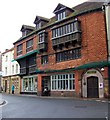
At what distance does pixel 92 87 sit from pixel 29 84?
51.4 ft

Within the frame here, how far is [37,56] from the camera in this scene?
117 feet

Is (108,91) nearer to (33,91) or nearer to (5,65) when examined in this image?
(33,91)

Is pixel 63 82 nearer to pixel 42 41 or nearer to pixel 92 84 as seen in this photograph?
pixel 92 84

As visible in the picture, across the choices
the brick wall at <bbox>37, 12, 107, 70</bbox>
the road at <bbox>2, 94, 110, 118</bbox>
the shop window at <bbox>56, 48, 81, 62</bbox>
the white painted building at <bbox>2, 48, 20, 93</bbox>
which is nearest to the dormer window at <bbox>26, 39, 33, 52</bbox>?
the white painted building at <bbox>2, 48, 20, 93</bbox>

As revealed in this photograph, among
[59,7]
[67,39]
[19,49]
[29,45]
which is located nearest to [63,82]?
[67,39]

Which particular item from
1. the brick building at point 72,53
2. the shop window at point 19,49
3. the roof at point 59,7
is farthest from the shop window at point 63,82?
the shop window at point 19,49

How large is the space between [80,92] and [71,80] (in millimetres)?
2513

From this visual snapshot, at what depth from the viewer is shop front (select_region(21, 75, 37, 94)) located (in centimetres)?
3741

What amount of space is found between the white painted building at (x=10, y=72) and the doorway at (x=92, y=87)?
20.3m

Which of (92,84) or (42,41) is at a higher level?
(42,41)

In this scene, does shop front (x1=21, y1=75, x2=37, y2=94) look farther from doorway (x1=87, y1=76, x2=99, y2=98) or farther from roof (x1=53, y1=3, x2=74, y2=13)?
doorway (x1=87, y1=76, x2=99, y2=98)

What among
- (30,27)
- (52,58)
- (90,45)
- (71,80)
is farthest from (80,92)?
(30,27)

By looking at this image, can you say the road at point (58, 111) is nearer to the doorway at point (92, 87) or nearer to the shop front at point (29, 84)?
the doorway at point (92, 87)

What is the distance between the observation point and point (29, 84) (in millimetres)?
39344
